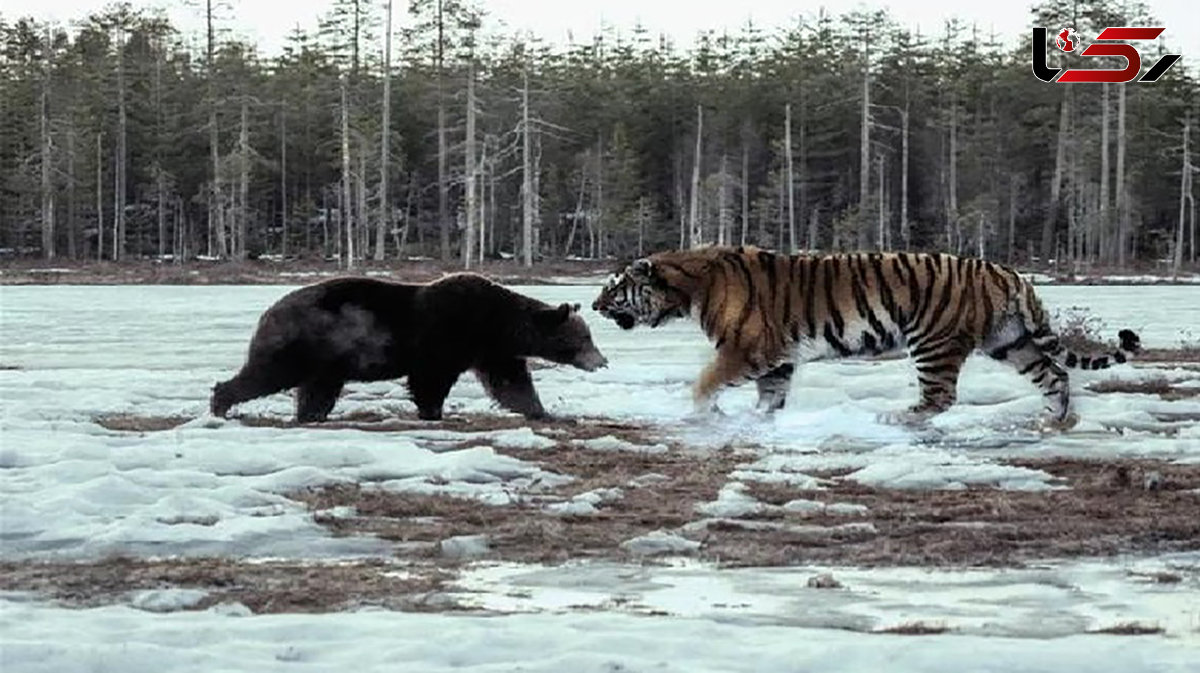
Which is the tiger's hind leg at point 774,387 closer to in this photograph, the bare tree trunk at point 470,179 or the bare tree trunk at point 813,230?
the bare tree trunk at point 470,179

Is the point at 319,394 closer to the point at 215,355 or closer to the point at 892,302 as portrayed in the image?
the point at 892,302

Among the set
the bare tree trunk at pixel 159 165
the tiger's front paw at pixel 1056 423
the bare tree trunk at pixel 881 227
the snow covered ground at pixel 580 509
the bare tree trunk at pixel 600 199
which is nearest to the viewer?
the snow covered ground at pixel 580 509

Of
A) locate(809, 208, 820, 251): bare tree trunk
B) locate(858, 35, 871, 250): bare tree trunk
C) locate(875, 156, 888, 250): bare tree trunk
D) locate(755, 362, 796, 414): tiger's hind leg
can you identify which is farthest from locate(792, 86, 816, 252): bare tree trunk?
locate(755, 362, 796, 414): tiger's hind leg

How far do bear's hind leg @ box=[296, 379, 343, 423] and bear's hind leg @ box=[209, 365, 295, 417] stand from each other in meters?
0.13

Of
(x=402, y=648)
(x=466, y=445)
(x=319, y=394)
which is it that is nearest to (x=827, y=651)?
(x=402, y=648)

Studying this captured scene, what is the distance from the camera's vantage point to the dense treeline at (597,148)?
7138cm

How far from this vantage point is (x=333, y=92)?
244ft

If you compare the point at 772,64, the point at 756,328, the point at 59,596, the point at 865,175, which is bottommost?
the point at 59,596

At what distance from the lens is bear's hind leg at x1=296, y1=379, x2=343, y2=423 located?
40.1 ft

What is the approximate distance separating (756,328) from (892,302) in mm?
1042

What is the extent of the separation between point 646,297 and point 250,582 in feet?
23.3

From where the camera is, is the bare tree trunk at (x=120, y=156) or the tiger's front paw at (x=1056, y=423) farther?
the bare tree trunk at (x=120, y=156)

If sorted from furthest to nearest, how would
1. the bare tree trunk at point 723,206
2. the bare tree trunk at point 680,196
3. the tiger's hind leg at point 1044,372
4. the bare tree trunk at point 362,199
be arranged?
1. the bare tree trunk at point 680,196
2. the bare tree trunk at point 723,206
3. the bare tree trunk at point 362,199
4. the tiger's hind leg at point 1044,372

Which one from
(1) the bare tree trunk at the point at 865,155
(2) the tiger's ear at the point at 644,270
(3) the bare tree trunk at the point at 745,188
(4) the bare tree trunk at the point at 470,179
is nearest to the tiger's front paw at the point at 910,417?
(2) the tiger's ear at the point at 644,270
